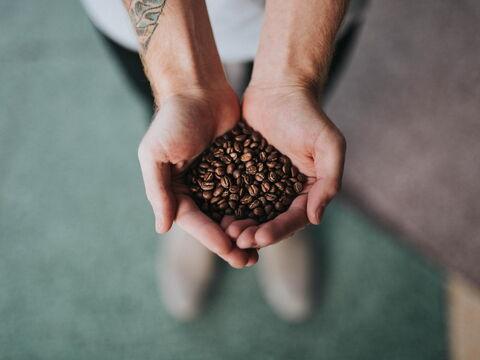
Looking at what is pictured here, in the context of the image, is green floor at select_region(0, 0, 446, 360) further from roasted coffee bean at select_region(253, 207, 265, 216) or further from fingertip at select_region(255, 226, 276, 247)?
fingertip at select_region(255, 226, 276, 247)

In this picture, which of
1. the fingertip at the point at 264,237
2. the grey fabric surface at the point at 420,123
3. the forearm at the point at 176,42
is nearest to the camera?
the fingertip at the point at 264,237

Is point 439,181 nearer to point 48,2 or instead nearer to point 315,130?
point 315,130

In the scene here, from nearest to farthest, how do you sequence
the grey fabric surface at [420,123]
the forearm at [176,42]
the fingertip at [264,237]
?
the fingertip at [264,237], the forearm at [176,42], the grey fabric surface at [420,123]

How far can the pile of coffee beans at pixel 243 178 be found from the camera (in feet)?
3.49

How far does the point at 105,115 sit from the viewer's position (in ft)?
6.97

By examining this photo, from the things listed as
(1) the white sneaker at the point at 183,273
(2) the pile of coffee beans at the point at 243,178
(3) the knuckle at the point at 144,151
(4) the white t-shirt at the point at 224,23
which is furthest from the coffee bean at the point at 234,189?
(1) the white sneaker at the point at 183,273

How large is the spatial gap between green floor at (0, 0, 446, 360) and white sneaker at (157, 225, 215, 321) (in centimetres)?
4

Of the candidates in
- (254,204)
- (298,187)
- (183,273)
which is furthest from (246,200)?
(183,273)

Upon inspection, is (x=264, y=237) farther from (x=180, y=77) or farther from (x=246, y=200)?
(x=180, y=77)

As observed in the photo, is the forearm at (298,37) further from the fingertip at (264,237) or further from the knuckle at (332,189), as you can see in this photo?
the fingertip at (264,237)

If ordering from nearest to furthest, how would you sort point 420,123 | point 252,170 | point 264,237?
point 264,237 < point 252,170 < point 420,123

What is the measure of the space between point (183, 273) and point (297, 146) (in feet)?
2.98

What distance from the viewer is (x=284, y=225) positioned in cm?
93

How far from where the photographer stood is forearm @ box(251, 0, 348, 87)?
3.47ft
